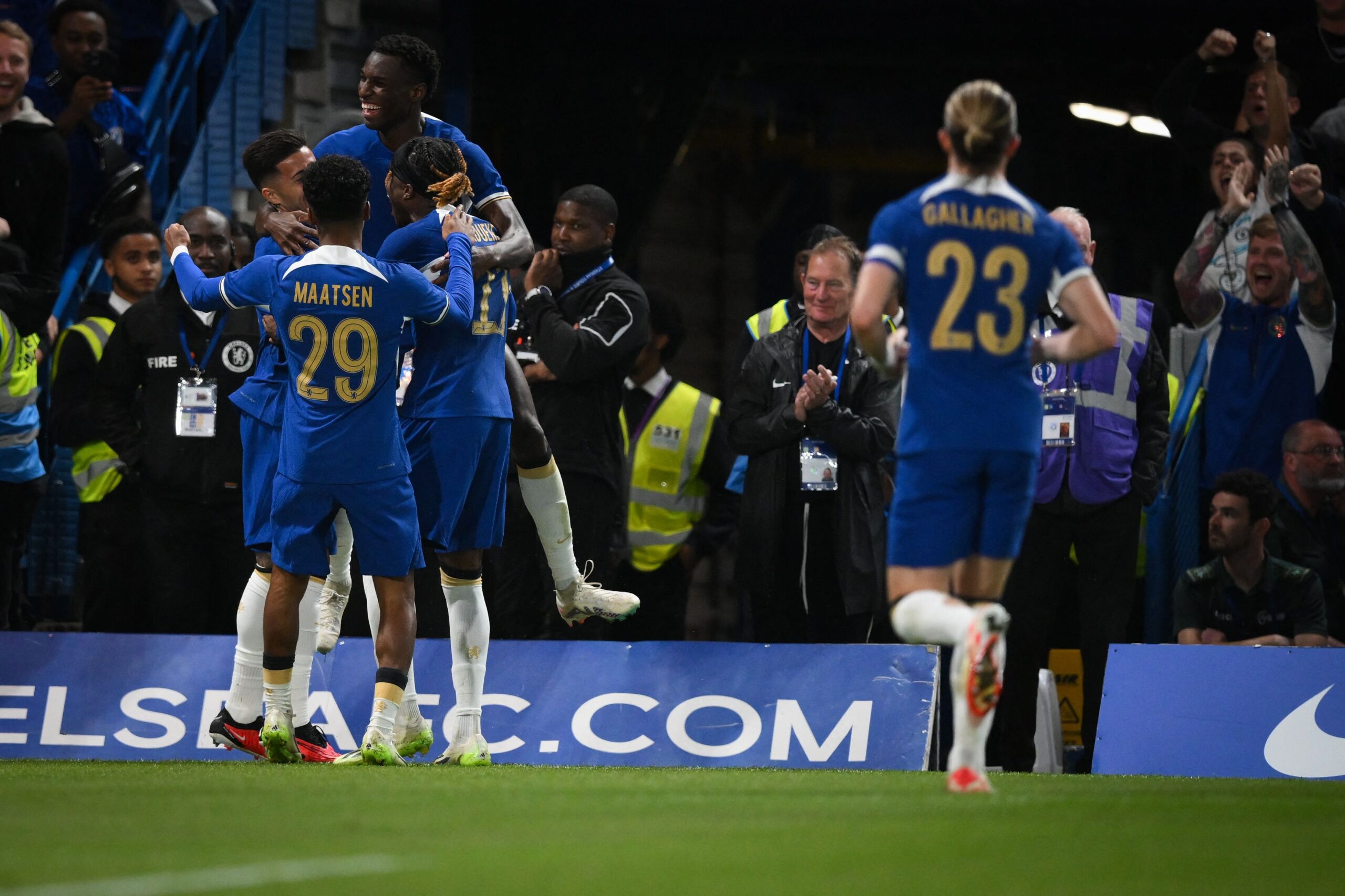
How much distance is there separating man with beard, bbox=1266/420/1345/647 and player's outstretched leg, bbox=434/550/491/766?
452 cm

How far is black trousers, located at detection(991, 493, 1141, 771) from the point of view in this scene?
8242 millimetres

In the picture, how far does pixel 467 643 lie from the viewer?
7242 millimetres

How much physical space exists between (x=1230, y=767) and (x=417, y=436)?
148 inches

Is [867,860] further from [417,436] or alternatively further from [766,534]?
[766,534]

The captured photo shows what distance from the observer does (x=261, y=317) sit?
7348mm

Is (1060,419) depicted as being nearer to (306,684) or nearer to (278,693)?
(306,684)

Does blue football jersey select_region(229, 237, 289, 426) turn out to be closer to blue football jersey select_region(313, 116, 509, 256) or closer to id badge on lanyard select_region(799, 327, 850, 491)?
blue football jersey select_region(313, 116, 509, 256)

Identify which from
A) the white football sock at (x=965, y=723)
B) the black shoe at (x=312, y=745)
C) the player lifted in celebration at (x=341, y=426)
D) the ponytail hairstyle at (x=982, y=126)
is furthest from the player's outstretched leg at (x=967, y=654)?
the black shoe at (x=312, y=745)

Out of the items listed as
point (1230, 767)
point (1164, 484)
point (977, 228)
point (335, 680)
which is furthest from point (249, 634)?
point (1164, 484)

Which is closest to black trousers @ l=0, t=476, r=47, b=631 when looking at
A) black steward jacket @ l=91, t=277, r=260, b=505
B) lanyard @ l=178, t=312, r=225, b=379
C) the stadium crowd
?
the stadium crowd

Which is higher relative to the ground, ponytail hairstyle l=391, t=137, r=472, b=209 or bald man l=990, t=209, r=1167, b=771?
ponytail hairstyle l=391, t=137, r=472, b=209

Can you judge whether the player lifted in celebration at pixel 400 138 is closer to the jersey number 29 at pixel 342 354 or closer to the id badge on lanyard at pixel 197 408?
the jersey number 29 at pixel 342 354

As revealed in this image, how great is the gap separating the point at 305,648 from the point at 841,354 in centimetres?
302

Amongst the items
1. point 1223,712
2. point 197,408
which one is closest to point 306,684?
point 197,408
